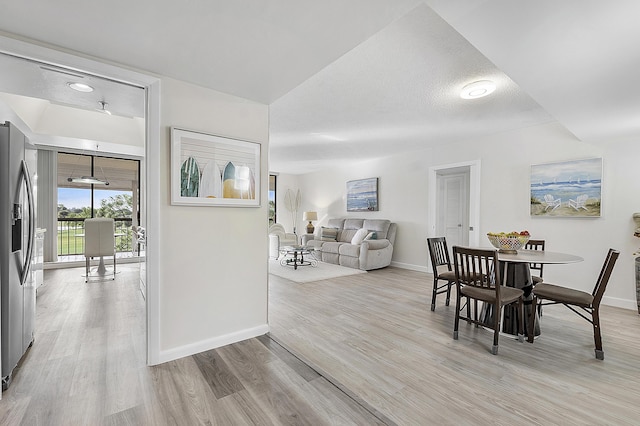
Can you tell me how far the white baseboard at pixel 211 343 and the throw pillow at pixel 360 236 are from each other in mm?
3781

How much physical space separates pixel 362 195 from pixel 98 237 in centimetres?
538

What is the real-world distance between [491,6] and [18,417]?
3.29m

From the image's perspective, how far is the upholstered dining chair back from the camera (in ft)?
15.6

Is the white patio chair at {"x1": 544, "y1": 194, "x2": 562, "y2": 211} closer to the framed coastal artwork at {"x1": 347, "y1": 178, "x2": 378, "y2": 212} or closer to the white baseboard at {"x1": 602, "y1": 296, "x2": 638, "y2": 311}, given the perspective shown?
the white baseboard at {"x1": 602, "y1": 296, "x2": 638, "y2": 311}

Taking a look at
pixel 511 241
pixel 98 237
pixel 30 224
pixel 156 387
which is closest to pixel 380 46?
pixel 511 241

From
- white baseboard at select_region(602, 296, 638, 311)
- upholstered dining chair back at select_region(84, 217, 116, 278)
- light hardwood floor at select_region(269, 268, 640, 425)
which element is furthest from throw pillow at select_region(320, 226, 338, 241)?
white baseboard at select_region(602, 296, 638, 311)

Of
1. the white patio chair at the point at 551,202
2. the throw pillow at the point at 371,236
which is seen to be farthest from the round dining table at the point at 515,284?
the throw pillow at the point at 371,236

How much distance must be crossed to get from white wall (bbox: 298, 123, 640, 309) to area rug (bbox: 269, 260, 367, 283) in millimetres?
1389

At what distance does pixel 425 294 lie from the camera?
13.4 feet

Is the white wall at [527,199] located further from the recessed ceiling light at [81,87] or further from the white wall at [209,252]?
the recessed ceiling light at [81,87]

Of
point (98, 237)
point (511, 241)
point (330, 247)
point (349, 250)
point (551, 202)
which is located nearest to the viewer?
point (511, 241)

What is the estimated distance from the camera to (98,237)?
15.8 ft

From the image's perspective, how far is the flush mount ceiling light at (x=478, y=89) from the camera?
2785mm

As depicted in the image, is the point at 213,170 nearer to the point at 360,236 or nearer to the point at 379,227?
the point at 360,236
